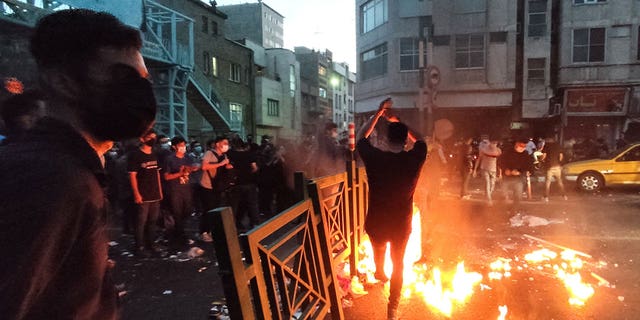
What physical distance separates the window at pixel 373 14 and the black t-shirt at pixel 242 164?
2307 centimetres

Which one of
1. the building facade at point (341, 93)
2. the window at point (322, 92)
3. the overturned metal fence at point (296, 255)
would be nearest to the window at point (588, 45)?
A: the overturned metal fence at point (296, 255)

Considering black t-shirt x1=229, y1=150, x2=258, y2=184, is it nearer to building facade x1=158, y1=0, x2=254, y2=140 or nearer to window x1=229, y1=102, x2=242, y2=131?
building facade x1=158, y1=0, x2=254, y2=140

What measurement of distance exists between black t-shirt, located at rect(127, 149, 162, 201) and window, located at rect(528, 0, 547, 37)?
26951 mm

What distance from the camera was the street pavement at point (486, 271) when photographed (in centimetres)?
430

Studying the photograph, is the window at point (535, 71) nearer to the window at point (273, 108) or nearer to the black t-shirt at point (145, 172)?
the window at point (273, 108)

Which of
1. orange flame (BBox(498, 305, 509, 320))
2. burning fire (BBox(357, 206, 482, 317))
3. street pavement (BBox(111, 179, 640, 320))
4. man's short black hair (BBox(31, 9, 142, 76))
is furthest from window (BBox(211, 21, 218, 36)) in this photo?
man's short black hair (BBox(31, 9, 142, 76))

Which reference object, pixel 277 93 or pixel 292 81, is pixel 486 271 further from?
pixel 292 81

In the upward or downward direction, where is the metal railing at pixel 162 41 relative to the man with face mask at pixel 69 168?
upward

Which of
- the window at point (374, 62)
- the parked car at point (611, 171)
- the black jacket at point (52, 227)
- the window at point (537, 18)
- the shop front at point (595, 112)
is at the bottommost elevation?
the parked car at point (611, 171)

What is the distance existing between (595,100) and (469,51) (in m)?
8.48

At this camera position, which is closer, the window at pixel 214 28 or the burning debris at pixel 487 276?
the burning debris at pixel 487 276

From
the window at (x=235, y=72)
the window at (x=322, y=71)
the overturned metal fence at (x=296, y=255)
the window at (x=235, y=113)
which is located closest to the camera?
the overturned metal fence at (x=296, y=255)

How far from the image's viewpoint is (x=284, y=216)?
8.77 feet

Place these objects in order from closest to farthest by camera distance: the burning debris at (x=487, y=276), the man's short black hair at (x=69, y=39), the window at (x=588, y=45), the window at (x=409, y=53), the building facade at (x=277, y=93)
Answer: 1. the man's short black hair at (x=69, y=39)
2. the burning debris at (x=487, y=276)
3. the window at (x=588, y=45)
4. the window at (x=409, y=53)
5. the building facade at (x=277, y=93)
